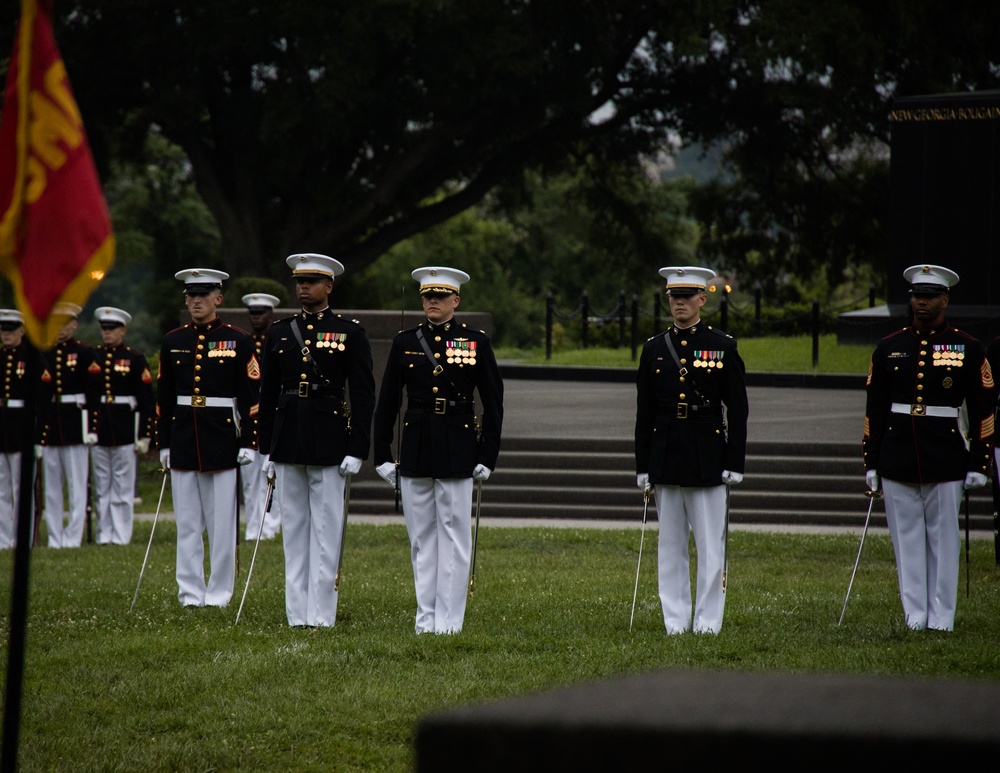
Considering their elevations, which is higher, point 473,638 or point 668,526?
point 668,526

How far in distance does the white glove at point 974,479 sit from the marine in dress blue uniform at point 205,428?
485cm

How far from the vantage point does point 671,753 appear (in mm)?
2828

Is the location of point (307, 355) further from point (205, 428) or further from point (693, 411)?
point (693, 411)

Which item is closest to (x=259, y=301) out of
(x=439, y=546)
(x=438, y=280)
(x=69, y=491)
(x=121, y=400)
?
(x=121, y=400)

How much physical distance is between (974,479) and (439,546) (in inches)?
133

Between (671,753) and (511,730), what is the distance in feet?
1.11

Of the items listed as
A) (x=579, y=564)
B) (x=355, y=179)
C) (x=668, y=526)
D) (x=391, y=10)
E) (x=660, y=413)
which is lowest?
(x=579, y=564)

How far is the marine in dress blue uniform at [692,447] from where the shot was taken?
28.1ft

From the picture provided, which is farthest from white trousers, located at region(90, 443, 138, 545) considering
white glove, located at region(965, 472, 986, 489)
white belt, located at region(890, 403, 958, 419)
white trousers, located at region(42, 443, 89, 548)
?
white glove, located at region(965, 472, 986, 489)

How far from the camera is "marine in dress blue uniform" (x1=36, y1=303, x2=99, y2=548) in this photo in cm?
1498

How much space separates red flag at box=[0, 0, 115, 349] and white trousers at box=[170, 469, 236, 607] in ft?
18.0

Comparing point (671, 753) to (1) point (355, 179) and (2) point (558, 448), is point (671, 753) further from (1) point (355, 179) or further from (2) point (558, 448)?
(1) point (355, 179)

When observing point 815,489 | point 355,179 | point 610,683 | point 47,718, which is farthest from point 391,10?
point 610,683

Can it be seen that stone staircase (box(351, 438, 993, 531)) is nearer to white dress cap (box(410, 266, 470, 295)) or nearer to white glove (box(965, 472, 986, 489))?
white glove (box(965, 472, 986, 489))
